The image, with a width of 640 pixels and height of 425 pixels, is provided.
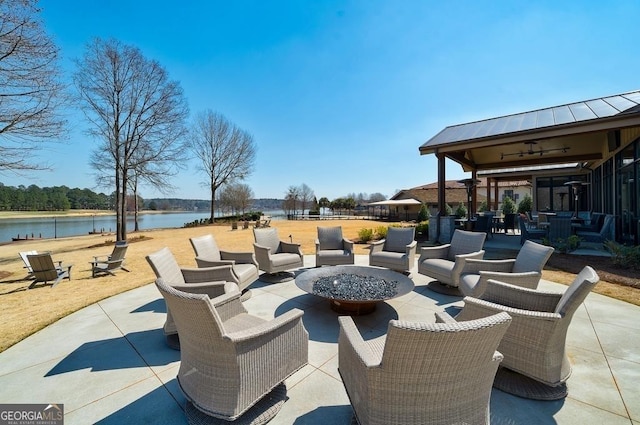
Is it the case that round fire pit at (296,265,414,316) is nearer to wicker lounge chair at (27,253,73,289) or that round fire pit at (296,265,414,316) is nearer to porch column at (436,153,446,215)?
wicker lounge chair at (27,253,73,289)

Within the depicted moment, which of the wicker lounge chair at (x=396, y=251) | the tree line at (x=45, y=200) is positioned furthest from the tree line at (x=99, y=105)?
the tree line at (x=45, y=200)

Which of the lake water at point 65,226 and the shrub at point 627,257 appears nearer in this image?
the shrub at point 627,257

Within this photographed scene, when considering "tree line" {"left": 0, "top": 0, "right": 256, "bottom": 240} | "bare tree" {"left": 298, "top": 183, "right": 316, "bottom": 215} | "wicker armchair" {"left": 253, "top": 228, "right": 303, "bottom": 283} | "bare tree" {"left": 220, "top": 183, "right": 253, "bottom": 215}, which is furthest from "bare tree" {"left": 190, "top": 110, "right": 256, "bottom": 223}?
"wicker armchair" {"left": 253, "top": 228, "right": 303, "bottom": 283}

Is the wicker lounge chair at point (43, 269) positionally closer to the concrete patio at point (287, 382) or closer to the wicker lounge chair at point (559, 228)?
the concrete patio at point (287, 382)

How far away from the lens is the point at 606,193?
10.2m

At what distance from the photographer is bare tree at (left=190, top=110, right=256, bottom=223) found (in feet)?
85.5

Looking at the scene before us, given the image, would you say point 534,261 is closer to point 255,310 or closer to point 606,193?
point 255,310

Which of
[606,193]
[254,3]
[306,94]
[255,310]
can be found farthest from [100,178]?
[606,193]

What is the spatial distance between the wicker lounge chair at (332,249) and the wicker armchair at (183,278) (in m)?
2.30

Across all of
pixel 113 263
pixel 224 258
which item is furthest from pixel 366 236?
pixel 113 263

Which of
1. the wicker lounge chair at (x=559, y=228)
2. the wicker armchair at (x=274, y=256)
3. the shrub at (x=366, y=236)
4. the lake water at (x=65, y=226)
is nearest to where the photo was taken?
the wicker armchair at (x=274, y=256)

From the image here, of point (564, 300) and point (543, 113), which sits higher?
point (543, 113)

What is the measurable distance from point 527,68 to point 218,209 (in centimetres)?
3299

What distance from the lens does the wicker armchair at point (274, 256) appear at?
193 inches
